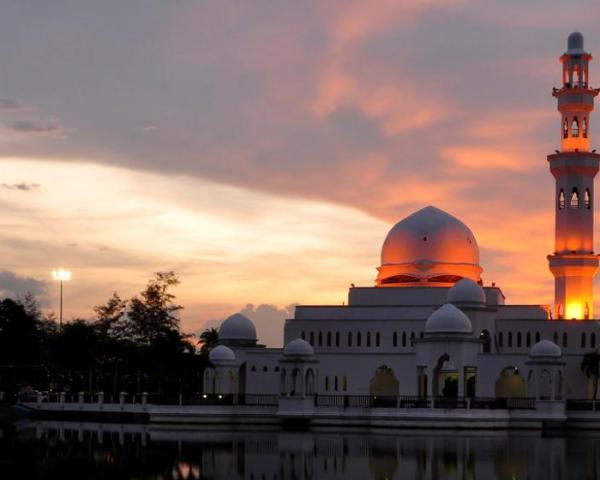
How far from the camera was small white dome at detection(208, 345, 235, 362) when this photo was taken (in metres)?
85.9

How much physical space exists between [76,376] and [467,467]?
56.4 m

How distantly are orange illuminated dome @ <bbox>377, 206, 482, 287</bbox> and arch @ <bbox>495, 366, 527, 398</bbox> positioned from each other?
8340mm

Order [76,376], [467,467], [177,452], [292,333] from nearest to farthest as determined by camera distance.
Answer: [467,467]
[177,452]
[292,333]
[76,376]

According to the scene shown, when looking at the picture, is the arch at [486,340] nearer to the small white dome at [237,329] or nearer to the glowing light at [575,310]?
the glowing light at [575,310]

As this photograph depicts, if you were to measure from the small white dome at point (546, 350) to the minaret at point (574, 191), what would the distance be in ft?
29.4

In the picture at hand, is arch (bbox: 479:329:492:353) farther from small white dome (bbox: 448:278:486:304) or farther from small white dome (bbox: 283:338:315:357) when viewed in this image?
small white dome (bbox: 283:338:315:357)

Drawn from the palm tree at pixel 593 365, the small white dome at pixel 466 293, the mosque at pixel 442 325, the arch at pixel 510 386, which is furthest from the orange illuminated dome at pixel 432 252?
the palm tree at pixel 593 365

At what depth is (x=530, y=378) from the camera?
78000 mm

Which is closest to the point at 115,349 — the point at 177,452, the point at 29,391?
the point at 29,391

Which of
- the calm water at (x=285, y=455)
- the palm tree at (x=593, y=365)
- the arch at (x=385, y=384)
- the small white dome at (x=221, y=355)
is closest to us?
the calm water at (x=285, y=455)

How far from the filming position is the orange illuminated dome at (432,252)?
89.8 m

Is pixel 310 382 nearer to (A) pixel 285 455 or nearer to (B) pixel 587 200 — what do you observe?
(B) pixel 587 200

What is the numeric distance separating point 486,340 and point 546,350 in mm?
7447

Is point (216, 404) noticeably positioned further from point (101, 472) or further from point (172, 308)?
point (101, 472)
